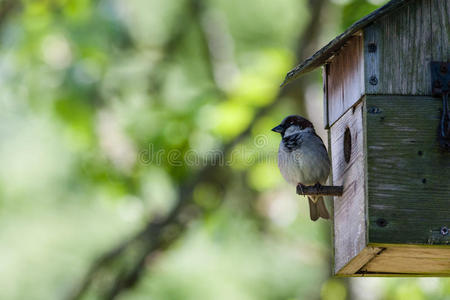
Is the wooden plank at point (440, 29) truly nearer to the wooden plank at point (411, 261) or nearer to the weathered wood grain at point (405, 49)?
the weathered wood grain at point (405, 49)

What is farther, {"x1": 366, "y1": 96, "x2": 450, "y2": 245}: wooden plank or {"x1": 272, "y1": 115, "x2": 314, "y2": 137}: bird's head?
{"x1": 272, "y1": 115, "x2": 314, "y2": 137}: bird's head

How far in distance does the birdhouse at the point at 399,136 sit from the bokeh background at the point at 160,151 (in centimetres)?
105

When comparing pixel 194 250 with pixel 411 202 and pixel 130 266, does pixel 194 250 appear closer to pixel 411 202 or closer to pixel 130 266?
pixel 130 266

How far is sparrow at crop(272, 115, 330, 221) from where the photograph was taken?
3238mm

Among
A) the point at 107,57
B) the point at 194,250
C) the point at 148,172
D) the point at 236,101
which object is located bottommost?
the point at 194,250

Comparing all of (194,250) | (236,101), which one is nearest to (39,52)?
(236,101)

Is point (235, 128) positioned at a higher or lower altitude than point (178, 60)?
lower

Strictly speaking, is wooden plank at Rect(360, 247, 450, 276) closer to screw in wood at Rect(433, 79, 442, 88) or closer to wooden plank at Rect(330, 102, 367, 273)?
wooden plank at Rect(330, 102, 367, 273)

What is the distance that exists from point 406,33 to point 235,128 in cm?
212

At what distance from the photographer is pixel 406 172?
2445 mm

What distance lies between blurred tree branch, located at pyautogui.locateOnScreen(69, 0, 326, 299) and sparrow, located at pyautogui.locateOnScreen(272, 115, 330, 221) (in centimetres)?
110

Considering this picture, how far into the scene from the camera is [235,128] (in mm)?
4605

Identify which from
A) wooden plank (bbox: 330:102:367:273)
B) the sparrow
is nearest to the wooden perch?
wooden plank (bbox: 330:102:367:273)

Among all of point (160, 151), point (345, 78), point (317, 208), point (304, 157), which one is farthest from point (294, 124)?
point (160, 151)
